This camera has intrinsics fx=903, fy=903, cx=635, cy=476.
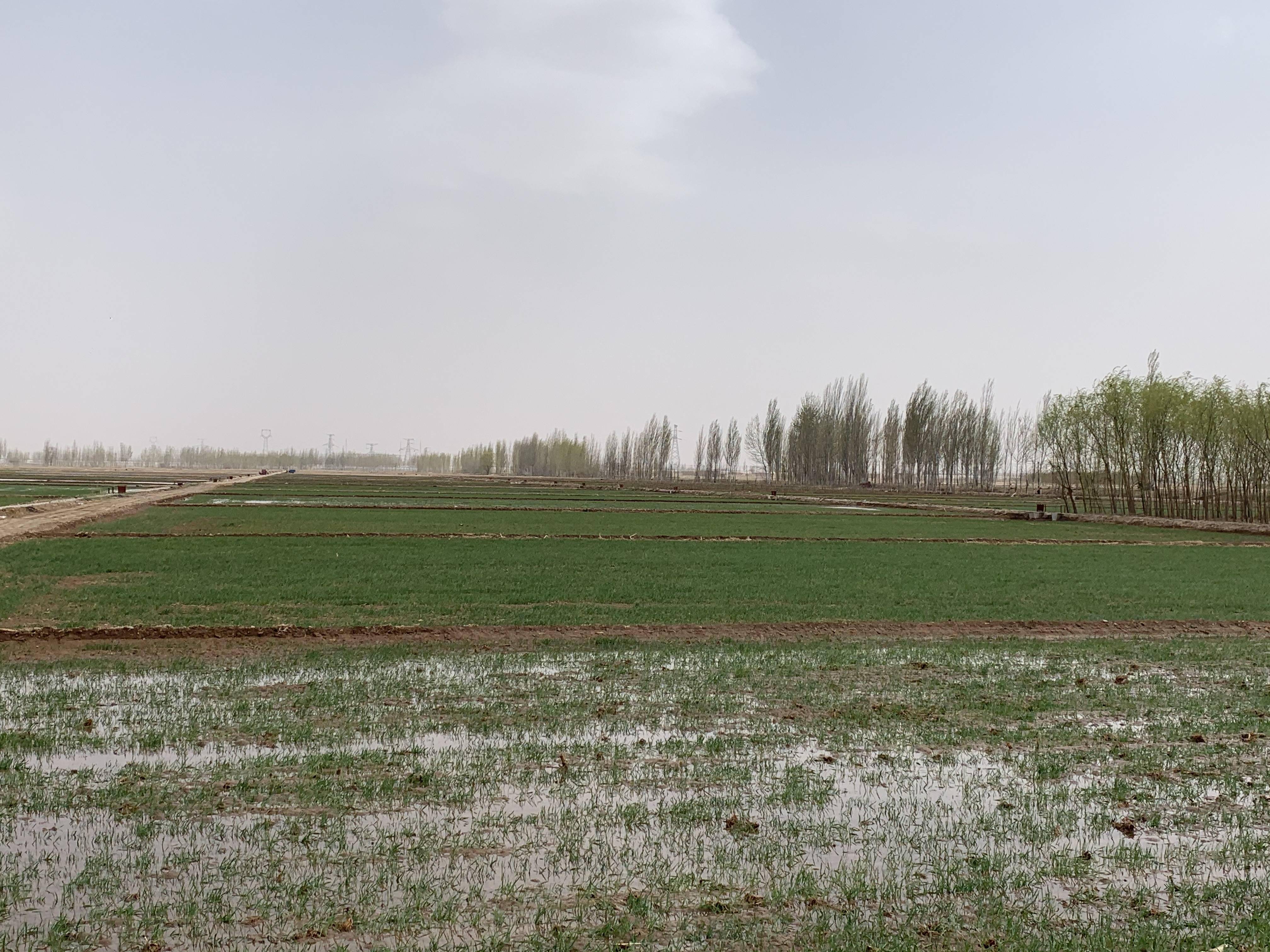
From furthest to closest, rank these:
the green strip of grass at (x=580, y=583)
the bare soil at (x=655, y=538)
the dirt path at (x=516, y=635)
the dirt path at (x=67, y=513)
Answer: the bare soil at (x=655, y=538) < the dirt path at (x=67, y=513) < the green strip of grass at (x=580, y=583) < the dirt path at (x=516, y=635)

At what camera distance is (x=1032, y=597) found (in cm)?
2047

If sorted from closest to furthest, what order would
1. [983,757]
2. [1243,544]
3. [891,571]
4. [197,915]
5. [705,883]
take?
[197,915], [705,883], [983,757], [891,571], [1243,544]

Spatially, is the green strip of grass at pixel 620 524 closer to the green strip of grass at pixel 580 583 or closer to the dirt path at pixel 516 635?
the green strip of grass at pixel 580 583

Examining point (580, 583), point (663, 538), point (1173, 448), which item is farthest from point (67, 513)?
point (1173, 448)

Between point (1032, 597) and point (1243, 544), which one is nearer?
point (1032, 597)

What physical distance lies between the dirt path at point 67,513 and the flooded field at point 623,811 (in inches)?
968

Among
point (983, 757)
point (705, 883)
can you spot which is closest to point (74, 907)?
point (705, 883)

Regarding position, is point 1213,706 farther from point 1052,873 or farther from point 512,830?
point 512,830

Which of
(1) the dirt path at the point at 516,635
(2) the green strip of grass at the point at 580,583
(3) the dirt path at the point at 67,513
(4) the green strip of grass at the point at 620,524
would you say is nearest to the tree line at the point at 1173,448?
(4) the green strip of grass at the point at 620,524

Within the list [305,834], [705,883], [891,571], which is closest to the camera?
[705,883]

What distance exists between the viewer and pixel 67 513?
42688mm

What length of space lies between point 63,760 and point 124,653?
561cm

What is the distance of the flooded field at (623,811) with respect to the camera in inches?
209

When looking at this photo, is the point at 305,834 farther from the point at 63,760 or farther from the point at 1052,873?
the point at 1052,873
